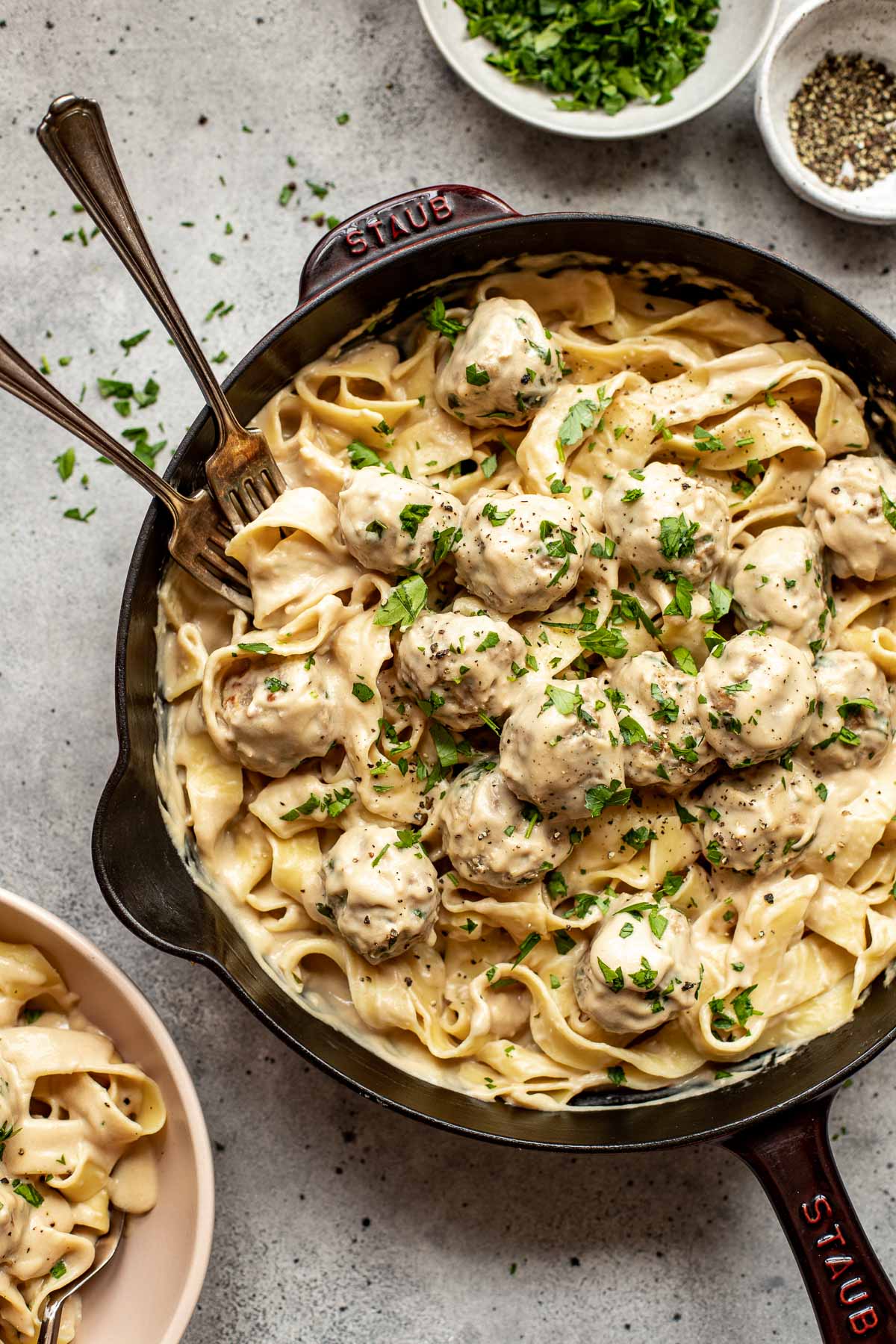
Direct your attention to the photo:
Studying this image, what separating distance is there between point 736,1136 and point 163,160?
398 centimetres

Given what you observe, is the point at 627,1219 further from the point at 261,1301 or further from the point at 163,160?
the point at 163,160

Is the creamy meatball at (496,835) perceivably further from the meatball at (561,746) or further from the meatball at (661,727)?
the meatball at (661,727)

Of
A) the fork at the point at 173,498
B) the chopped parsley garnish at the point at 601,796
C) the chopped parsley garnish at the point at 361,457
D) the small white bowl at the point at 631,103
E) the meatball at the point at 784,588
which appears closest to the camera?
the fork at the point at 173,498

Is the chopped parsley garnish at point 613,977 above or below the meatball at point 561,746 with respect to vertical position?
below

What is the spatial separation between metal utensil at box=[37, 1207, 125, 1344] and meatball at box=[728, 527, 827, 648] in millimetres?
3015

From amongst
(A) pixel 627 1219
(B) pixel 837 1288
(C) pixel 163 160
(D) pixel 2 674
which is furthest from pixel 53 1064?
(C) pixel 163 160

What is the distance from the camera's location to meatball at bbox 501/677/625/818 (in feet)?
11.4

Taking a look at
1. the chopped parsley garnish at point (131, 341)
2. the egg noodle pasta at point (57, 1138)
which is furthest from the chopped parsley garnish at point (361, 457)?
the egg noodle pasta at point (57, 1138)

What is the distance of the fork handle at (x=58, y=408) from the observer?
314cm

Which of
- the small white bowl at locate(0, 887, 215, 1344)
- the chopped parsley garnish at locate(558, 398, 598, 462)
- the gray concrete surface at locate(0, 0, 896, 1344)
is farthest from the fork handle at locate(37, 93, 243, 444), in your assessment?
the small white bowl at locate(0, 887, 215, 1344)

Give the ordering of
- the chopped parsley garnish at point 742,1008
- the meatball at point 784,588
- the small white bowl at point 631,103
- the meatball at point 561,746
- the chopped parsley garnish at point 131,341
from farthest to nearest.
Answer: the chopped parsley garnish at point 131,341, the small white bowl at point 631,103, the chopped parsley garnish at point 742,1008, the meatball at point 784,588, the meatball at point 561,746

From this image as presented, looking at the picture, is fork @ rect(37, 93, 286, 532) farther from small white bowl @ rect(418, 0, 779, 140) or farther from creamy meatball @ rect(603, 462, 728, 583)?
small white bowl @ rect(418, 0, 779, 140)

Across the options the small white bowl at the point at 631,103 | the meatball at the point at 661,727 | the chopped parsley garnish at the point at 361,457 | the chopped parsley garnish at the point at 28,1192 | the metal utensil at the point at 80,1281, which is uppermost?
the small white bowl at the point at 631,103

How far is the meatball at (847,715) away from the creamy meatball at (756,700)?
0.57 feet
